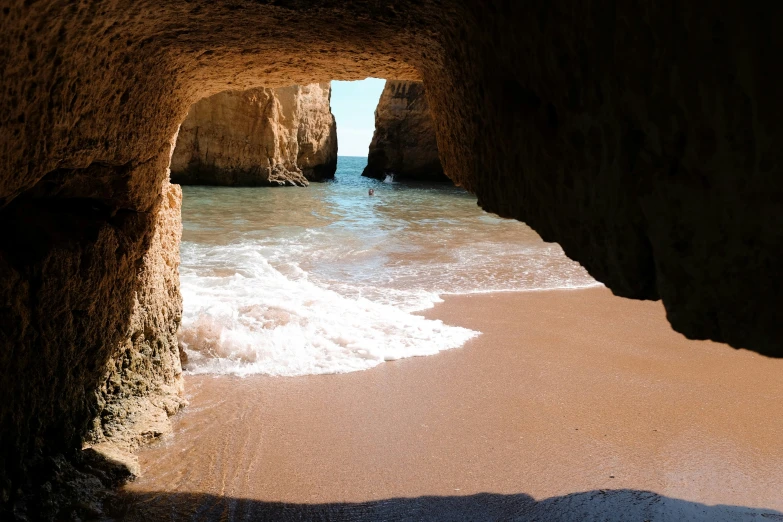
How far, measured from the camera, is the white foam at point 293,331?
454 centimetres

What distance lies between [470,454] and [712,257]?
221 cm

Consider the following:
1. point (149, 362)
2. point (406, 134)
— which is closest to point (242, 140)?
point (406, 134)

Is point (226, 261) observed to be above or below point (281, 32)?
below

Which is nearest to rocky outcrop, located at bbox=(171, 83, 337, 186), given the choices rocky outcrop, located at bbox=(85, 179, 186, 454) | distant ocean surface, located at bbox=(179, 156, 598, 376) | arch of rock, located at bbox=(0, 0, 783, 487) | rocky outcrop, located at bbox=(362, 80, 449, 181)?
rocky outcrop, located at bbox=(362, 80, 449, 181)

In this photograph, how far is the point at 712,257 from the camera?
1286mm

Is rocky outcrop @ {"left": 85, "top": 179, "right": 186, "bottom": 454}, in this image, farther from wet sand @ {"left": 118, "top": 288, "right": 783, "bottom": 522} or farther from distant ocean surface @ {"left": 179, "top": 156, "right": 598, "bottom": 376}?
distant ocean surface @ {"left": 179, "top": 156, "right": 598, "bottom": 376}

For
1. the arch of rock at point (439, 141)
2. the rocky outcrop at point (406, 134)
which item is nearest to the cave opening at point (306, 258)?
the arch of rock at point (439, 141)

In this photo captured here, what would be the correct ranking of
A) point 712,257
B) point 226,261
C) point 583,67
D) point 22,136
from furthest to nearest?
point 226,261 → point 22,136 → point 583,67 → point 712,257

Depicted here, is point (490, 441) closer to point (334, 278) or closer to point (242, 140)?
point (334, 278)

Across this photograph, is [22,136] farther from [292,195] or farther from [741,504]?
[292,195]

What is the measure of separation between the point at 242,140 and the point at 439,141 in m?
21.5

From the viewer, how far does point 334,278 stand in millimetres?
7902

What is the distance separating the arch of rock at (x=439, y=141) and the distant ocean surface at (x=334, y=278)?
111 centimetres

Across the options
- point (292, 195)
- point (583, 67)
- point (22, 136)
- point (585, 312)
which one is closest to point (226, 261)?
point (585, 312)
